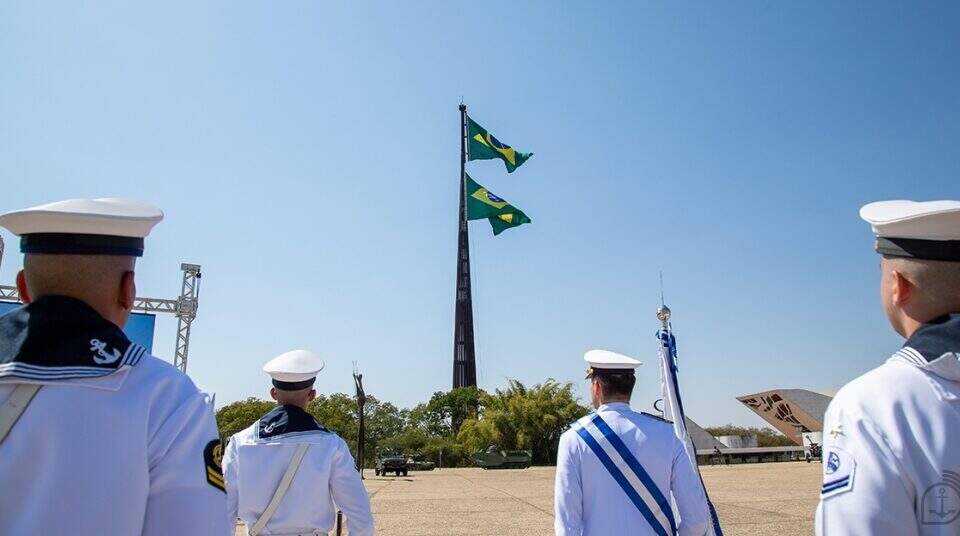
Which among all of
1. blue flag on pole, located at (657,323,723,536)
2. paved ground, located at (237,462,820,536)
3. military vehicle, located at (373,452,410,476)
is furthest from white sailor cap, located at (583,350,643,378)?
military vehicle, located at (373,452,410,476)

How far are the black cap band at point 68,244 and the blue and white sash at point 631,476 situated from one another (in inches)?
98.4

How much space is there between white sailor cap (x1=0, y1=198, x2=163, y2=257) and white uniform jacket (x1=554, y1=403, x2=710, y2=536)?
2.39 metres

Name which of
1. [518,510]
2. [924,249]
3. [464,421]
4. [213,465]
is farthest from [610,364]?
[464,421]

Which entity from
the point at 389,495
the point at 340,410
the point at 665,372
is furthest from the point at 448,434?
the point at 665,372

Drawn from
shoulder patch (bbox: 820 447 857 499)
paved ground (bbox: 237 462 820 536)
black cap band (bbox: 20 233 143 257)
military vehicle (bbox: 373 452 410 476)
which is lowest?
military vehicle (bbox: 373 452 410 476)

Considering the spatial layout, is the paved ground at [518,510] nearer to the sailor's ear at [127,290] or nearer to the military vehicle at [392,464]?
the sailor's ear at [127,290]

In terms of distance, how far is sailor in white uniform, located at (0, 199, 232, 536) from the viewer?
1.29 m

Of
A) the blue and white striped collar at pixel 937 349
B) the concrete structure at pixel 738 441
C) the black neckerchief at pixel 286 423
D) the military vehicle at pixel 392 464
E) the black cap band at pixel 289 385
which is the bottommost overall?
the concrete structure at pixel 738 441

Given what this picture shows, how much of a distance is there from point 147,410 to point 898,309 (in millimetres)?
1733

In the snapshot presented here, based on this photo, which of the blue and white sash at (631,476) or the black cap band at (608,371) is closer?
the blue and white sash at (631,476)

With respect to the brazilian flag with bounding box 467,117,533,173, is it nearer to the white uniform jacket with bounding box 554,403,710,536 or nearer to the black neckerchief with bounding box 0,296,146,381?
the white uniform jacket with bounding box 554,403,710,536

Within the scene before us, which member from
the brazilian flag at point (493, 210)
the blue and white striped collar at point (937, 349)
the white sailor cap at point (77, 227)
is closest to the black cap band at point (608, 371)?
the blue and white striped collar at point (937, 349)

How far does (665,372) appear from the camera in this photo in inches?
179

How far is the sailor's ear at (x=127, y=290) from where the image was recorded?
1.55 meters
